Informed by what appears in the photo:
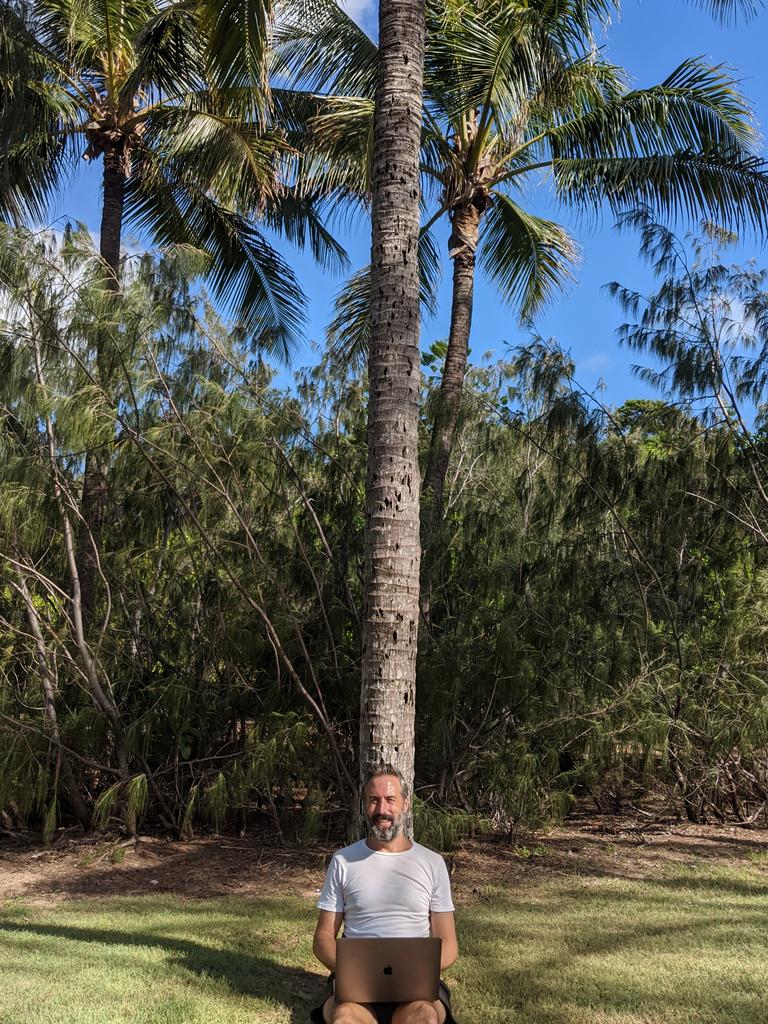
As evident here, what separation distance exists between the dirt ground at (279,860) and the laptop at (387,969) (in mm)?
3111

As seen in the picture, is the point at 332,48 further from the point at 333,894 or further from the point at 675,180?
the point at 333,894

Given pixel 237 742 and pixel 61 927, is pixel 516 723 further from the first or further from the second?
pixel 61 927

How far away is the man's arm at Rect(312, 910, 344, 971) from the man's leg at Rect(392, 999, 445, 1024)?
1.02 feet

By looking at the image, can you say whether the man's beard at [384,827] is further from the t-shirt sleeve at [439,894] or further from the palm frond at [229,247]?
the palm frond at [229,247]

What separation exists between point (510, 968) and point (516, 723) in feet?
12.1

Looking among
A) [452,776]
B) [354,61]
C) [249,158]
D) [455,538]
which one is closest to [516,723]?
[452,776]

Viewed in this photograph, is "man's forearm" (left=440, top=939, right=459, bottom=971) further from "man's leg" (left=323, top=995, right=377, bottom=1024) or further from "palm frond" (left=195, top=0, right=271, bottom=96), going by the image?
"palm frond" (left=195, top=0, right=271, bottom=96)

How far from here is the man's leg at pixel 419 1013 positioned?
3633 mm

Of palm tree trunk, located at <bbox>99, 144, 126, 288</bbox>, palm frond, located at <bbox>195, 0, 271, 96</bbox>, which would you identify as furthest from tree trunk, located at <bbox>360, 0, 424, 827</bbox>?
palm tree trunk, located at <bbox>99, 144, 126, 288</bbox>

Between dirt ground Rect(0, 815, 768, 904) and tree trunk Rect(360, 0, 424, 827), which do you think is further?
dirt ground Rect(0, 815, 768, 904)

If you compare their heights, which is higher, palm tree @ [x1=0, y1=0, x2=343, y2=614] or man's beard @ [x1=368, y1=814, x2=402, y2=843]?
palm tree @ [x1=0, y1=0, x2=343, y2=614]

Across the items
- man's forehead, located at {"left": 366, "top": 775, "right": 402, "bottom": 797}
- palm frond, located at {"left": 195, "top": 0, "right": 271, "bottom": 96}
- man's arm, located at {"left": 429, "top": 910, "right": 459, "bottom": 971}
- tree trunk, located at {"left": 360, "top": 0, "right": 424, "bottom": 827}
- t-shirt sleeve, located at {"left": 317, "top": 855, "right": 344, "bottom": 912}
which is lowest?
man's arm, located at {"left": 429, "top": 910, "right": 459, "bottom": 971}

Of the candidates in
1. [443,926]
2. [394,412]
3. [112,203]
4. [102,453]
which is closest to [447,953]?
[443,926]

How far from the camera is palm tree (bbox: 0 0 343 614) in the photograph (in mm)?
9906
